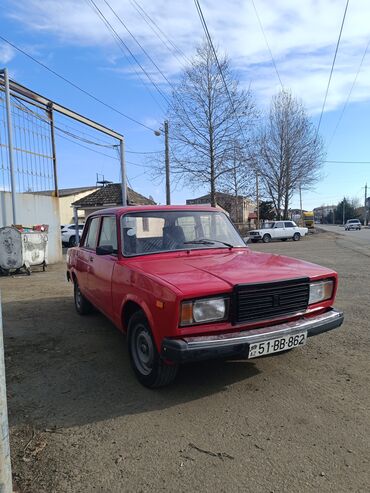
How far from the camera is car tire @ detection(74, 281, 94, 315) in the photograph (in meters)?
6.43

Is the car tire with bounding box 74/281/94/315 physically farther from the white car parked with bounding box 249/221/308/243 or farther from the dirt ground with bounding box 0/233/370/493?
the white car parked with bounding box 249/221/308/243

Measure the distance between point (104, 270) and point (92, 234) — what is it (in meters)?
1.22

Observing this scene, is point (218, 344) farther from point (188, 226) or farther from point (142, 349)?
point (188, 226)

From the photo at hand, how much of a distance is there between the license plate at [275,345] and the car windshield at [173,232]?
150 cm

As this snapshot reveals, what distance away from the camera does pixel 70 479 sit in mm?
2514

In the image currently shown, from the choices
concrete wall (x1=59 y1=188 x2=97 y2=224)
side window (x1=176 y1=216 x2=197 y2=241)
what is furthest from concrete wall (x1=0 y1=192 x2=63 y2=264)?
concrete wall (x1=59 y1=188 x2=97 y2=224)

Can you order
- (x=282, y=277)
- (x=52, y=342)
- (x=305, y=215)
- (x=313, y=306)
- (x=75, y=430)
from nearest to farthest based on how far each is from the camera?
(x=75, y=430)
(x=282, y=277)
(x=313, y=306)
(x=52, y=342)
(x=305, y=215)

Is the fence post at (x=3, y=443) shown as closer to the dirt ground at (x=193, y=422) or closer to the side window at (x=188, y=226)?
the dirt ground at (x=193, y=422)

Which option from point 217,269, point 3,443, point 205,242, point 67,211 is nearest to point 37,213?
point 205,242

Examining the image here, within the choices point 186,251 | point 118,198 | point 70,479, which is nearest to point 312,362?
point 186,251

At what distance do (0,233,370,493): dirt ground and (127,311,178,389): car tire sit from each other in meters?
0.12

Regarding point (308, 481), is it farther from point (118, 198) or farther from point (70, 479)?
point (118, 198)

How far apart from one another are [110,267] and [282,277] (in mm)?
1913

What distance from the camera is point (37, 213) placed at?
14.0 m
